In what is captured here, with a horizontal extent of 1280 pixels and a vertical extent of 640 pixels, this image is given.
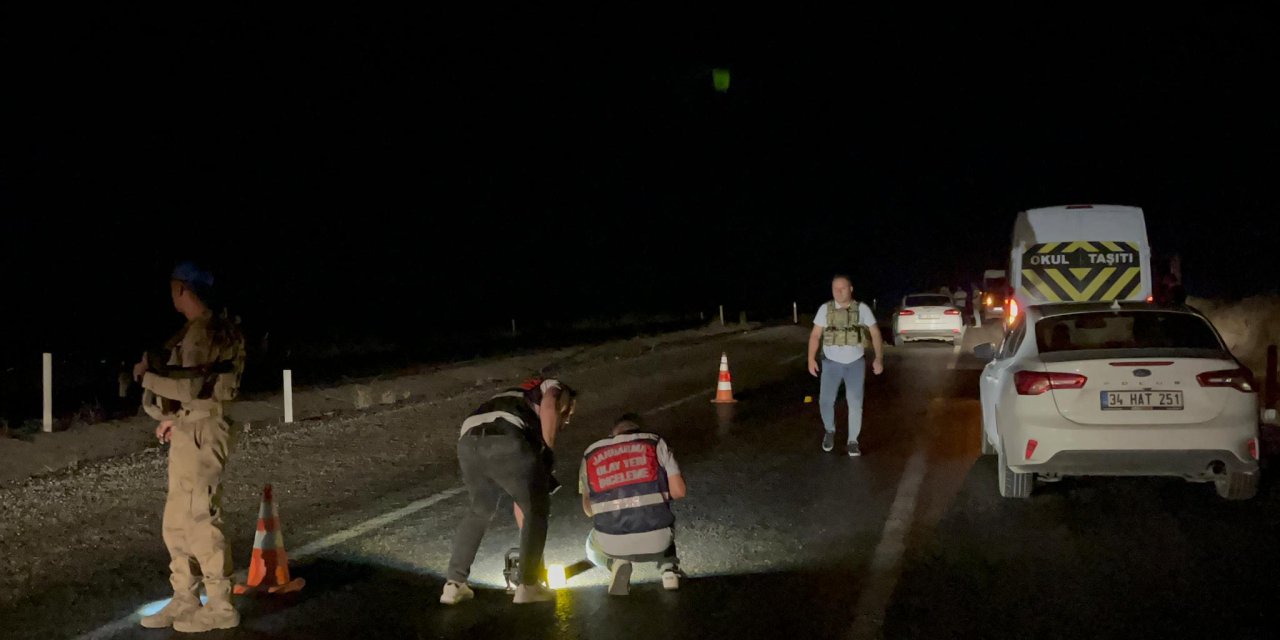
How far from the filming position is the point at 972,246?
184 metres

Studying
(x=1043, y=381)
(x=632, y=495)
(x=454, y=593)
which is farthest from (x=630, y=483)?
(x=1043, y=381)

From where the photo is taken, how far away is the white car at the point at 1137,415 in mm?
7949

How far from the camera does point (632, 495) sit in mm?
6219

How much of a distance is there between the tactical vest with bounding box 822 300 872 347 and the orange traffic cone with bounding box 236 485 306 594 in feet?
19.2

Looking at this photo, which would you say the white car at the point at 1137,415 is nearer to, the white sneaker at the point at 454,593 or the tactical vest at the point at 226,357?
the white sneaker at the point at 454,593

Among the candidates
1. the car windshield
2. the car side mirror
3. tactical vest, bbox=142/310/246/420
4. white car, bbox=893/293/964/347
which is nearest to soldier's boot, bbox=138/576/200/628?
tactical vest, bbox=142/310/246/420

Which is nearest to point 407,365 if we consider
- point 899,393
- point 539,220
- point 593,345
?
point 593,345

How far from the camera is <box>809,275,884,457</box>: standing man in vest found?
1083cm

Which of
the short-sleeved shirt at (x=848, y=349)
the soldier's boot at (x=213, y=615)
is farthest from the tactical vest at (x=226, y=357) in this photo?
the short-sleeved shirt at (x=848, y=349)

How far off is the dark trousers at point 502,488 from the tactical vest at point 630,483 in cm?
33

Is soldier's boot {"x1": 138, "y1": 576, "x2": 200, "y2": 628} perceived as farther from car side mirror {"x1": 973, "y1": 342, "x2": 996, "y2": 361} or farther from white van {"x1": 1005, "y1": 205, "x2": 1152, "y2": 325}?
white van {"x1": 1005, "y1": 205, "x2": 1152, "y2": 325}

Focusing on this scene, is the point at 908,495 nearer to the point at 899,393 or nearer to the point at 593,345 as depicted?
the point at 899,393

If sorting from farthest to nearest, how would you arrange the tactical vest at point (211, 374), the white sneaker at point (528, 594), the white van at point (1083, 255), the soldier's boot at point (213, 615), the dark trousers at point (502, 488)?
1. the white van at point (1083, 255)
2. the white sneaker at point (528, 594)
3. the dark trousers at point (502, 488)
4. the soldier's boot at point (213, 615)
5. the tactical vest at point (211, 374)

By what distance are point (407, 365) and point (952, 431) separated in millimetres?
15240
